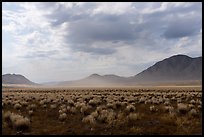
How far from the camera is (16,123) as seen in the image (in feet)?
49.6

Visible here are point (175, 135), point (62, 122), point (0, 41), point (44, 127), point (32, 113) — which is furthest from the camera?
point (32, 113)

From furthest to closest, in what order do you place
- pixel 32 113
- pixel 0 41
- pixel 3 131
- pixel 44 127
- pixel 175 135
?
1. pixel 32 113
2. pixel 44 127
3. pixel 3 131
4. pixel 175 135
5. pixel 0 41

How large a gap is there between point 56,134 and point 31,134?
1.15 m

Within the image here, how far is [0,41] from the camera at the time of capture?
12.6m

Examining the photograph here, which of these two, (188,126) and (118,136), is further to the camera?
(188,126)

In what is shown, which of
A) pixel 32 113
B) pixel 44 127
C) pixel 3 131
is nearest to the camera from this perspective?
pixel 3 131

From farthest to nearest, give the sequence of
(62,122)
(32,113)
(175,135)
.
Result: (32,113)
(62,122)
(175,135)

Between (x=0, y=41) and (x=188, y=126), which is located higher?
(x=0, y=41)

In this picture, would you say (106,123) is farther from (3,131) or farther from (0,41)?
(0,41)

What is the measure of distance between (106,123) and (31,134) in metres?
4.01

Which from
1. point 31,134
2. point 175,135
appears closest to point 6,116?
point 31,134

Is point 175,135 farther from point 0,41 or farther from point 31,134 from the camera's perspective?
point 0,41

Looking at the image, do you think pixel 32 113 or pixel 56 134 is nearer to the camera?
pixel 56 134

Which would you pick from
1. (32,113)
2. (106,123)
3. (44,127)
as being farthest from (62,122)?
(32,113)
